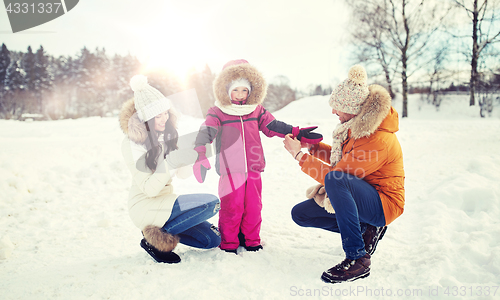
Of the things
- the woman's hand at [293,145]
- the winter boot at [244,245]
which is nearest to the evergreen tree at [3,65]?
the winter boot at [244,245]

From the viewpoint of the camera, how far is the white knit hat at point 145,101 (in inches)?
89.2

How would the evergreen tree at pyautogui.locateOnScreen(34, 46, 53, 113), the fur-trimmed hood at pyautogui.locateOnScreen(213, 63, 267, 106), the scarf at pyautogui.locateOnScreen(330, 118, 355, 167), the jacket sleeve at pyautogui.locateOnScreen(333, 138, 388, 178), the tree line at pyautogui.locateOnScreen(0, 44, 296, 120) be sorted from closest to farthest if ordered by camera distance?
the jacket sleeve at pyautogui.locateOnScreen(333, 138, 388, 178) → the scarf at pyautogui.locateOnScreen(330, 118, 355, 167) → the fur-trimmed hood at pyautogui.locateOnScreen(213, 63, 267, 106) → the tree line at pyautogui.locateOnScreen(0, 44, 296, 120) → the evergreen tree at pyautogui.locateOnScreen(34, 46, 53, 113)

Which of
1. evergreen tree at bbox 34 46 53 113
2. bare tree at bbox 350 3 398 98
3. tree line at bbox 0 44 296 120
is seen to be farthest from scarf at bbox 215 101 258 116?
evergreen tree at bbox 34 46 53 113

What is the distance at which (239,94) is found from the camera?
9.13 feet

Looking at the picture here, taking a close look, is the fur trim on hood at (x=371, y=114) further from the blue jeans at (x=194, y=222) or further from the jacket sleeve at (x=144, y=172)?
the jacket sleeve at (x=144, y=172)

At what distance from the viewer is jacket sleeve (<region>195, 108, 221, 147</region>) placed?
8.38ft

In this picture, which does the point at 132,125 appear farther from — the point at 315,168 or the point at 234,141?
the point at 315,168

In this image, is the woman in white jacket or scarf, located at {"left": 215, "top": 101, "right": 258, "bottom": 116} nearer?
the woman in white jacket

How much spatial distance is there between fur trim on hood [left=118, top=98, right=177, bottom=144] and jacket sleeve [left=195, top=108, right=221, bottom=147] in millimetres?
524

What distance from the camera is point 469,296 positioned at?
1638 mm

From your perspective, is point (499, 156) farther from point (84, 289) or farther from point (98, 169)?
point (98, 169)

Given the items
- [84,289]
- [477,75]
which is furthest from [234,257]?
[477,75]

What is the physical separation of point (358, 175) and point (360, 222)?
42cm

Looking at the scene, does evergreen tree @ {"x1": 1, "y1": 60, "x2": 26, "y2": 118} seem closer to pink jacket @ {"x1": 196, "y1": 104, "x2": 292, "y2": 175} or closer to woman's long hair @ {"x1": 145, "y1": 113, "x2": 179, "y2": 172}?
woman's long hair @ {"x1": 145, "y1": 113, "x2": 179, "y2": 172}
